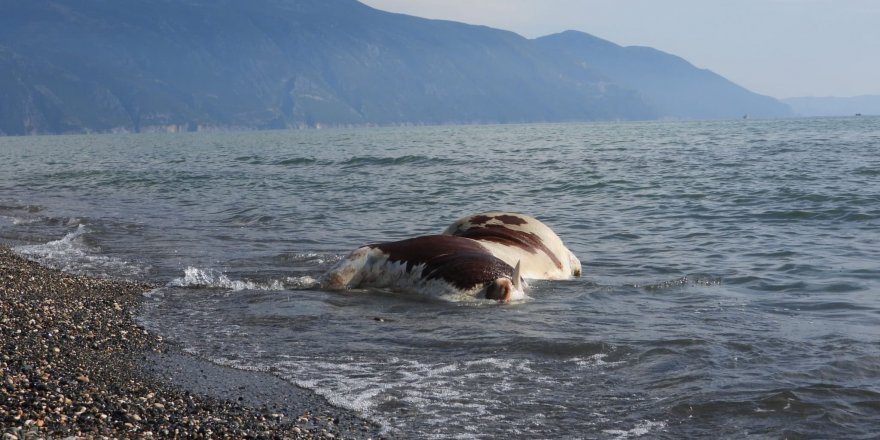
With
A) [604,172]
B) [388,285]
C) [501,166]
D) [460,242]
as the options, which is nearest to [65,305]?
[388,285]

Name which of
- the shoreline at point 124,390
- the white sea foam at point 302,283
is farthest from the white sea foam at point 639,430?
the white sea foam at point 302,283

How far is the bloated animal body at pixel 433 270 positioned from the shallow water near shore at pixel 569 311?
0.24m

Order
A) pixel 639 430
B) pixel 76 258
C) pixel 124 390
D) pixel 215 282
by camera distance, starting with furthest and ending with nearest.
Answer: pixel 76 258, pixel 215 282, pixel 124 390, pixel 639 430

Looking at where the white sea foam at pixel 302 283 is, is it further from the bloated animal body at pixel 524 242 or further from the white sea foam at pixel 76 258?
the white sea foam at pixel 76 258

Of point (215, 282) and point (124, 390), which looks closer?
point (124, 390)

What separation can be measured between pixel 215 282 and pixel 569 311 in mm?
4879

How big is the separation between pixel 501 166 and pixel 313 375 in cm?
3414

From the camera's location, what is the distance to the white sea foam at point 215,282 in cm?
1209

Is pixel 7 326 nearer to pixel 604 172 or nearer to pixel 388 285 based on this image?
pixel 388 285

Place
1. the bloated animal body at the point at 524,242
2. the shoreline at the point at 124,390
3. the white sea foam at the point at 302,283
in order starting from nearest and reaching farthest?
the shoreline at the point at 124,390, the white sea foam at the point at 302,283, the bloated animal body at the point at 524,242

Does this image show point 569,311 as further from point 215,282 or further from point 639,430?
point 215,282

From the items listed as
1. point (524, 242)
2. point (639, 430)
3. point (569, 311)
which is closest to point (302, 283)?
point (524, 242)

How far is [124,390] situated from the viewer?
6.68 metres

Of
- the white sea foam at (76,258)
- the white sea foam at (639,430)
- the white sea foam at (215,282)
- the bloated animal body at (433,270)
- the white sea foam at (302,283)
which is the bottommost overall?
the white sea foam at (76,258)
